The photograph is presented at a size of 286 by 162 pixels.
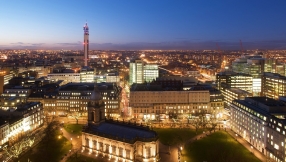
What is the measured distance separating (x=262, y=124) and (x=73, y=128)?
41.9m

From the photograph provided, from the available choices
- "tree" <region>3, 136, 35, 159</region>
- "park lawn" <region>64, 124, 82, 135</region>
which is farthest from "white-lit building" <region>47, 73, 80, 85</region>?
"tree" <region>3, 136, 35, 159</region>

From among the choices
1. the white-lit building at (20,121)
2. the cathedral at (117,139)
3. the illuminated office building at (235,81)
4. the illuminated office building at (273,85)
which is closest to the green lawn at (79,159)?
the cathedral at (117,139)

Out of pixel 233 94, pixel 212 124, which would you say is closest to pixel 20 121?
pixel 212 124

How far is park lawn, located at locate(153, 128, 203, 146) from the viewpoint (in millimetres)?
57525

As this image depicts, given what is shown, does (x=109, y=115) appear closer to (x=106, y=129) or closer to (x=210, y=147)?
(x=106, y=129)

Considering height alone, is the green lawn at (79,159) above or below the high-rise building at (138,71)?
below

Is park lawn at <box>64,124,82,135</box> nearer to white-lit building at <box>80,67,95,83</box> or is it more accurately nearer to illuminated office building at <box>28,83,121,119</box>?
illuminated office building at <box>28,83,121,119</box>

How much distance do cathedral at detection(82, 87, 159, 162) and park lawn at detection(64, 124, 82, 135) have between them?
9.11 m

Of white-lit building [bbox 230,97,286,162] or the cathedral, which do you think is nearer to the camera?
the cathedral

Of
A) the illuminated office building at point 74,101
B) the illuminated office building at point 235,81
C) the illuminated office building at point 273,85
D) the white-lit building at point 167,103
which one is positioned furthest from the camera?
the illuminated office building at point 235,81

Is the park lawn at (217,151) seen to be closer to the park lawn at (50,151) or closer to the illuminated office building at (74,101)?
the park lawn at (50,151)

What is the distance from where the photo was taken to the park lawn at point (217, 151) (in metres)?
48.2

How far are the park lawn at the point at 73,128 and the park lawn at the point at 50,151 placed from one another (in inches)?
187

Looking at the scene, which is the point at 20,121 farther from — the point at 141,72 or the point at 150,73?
the point at 150,73
